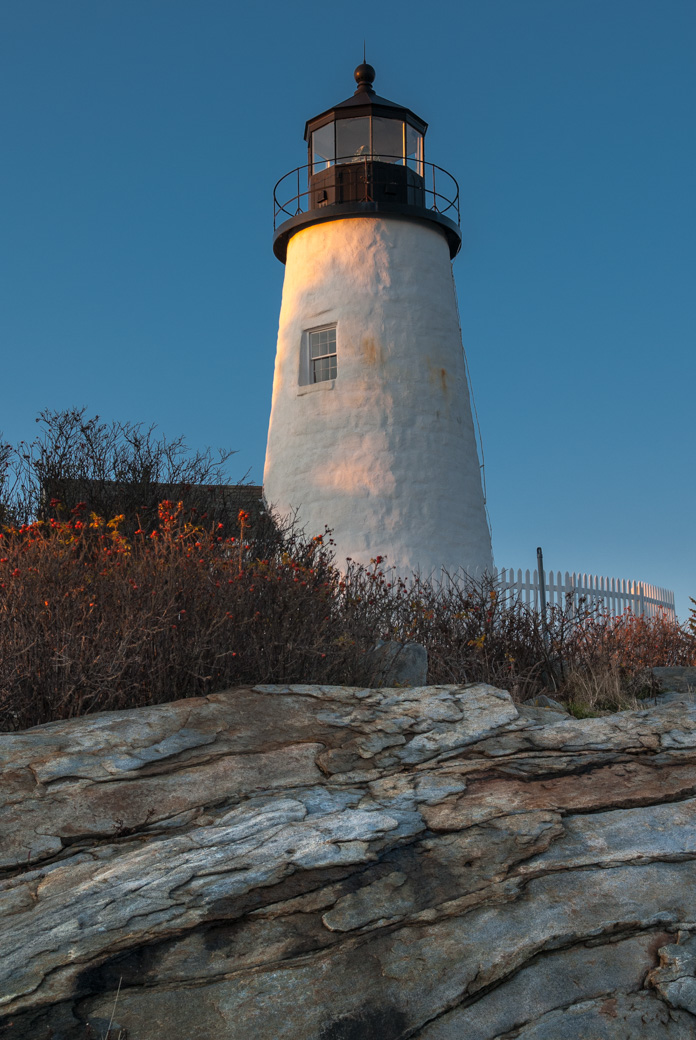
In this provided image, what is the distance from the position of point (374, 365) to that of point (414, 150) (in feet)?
15.0

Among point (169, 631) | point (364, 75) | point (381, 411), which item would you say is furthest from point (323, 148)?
point (169, 631)

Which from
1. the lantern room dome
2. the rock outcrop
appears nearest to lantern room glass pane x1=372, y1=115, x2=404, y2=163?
the lantern room dome

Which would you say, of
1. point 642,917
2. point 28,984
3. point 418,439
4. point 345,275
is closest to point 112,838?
point 28,984

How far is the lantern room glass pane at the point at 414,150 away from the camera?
54.3 feet

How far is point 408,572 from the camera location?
46.5 feet

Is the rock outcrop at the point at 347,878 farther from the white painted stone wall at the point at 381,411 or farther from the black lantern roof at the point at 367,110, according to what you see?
the black lantern roof at the point at 367,110

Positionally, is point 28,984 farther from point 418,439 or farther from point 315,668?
point 418,439

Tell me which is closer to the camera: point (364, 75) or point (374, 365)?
point (374, 365)

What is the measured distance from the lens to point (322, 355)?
15.9 metres

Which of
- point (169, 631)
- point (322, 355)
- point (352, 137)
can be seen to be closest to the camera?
point (169, 631)

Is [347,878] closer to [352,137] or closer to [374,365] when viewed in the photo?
[374,365]

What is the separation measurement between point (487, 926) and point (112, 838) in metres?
1.79

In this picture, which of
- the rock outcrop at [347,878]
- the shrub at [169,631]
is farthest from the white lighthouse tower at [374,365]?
the rock outcrop at [347,878]

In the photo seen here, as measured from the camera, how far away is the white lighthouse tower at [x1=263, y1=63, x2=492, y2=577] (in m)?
14.7
